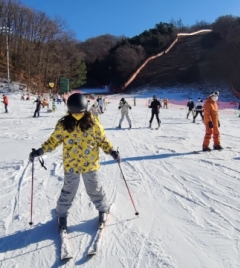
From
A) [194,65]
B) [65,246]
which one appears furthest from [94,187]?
[194,65]

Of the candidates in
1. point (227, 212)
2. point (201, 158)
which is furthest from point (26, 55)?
point (227, 212)

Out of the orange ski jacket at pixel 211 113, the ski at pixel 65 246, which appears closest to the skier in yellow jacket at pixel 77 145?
the ski at pixel 65 246

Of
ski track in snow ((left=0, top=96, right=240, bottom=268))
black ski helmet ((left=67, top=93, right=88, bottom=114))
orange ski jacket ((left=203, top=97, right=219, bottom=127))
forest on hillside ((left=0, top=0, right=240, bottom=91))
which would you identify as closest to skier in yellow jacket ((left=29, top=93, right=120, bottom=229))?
black ski helmet ((left=67, top=93, right=88, bottom=114))

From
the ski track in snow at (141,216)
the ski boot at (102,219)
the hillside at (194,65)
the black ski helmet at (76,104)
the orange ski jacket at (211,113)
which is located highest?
the hillside at (194,65)

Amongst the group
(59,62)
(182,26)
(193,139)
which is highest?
(182,26)

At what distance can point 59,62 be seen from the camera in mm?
42062

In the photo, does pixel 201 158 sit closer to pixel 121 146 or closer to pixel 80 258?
pixel 121 146

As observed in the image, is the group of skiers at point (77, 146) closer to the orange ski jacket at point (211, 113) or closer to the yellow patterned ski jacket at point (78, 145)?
the yellow patterned ski jacket at point (78, 145)

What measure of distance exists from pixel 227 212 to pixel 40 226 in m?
2.48

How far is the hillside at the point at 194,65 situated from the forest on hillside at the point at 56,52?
2.15 metres

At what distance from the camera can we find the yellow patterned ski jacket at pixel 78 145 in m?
3.04

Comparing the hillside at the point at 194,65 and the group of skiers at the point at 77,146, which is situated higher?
the hillside at the point at 194,65

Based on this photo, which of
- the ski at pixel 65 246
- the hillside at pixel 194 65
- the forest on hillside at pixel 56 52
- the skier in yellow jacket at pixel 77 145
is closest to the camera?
the ski at pixel 65 246

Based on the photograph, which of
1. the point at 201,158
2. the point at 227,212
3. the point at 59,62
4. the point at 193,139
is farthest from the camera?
the point at 59,62
